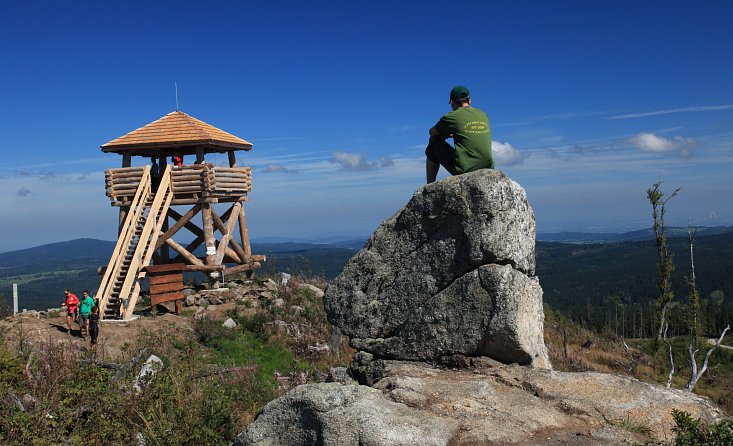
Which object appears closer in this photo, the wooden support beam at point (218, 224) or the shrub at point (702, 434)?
the shrub at point (702, 434)

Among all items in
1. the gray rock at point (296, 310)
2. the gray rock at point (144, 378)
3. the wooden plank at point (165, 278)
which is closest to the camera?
the gray rock at point (144, 378)

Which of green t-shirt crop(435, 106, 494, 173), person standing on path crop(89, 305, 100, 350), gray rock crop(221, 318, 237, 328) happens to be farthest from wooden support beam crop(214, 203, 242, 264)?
green t-shirt crop(435, 106, 494, 173)

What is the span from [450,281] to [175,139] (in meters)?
15.8

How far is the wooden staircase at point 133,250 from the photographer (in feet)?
56.6

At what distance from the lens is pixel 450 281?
21.0 feet

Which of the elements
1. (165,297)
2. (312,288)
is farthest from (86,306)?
(312,288)

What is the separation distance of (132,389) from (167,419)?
1.31m

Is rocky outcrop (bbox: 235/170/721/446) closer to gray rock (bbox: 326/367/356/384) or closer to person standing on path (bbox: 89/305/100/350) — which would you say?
gray rock (bbox: 326/367/356/384)

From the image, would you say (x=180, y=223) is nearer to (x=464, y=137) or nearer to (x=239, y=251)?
(x=239, y=251)

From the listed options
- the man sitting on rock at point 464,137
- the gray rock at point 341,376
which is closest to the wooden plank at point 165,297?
the gray rock at point 341,376

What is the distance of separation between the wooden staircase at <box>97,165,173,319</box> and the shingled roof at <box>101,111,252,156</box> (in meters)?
0.95

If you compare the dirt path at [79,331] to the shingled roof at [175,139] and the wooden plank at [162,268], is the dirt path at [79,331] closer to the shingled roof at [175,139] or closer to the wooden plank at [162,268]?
the wooden plank at [162,268]

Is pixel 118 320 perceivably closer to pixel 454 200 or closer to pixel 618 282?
pixel 454 200

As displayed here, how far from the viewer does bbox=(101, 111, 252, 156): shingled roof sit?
20.0 meters
